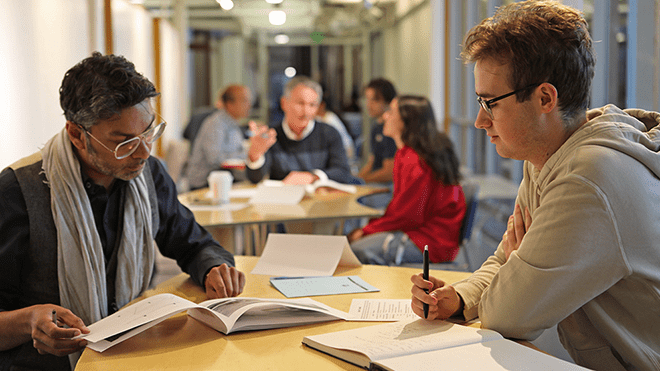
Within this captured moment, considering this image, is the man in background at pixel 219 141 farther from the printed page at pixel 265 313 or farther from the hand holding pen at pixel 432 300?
the hand holding pen at pixel 432 300

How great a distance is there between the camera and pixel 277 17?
10.2m

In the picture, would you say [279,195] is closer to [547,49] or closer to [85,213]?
[85,213]

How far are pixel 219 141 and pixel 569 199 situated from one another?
15.7 feet

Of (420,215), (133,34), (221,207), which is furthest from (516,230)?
(133,34)

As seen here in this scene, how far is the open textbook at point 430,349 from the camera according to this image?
1.10m

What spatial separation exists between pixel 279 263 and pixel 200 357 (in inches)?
29.7

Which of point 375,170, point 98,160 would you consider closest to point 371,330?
point 98,160

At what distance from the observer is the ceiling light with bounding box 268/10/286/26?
992 centimetres

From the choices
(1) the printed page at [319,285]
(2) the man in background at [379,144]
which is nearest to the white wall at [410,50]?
(2) the man in background at [379,144]

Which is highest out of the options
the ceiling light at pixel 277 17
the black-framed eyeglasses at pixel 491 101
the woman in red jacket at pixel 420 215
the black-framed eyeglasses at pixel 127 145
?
the ceiling light at pixel 277 17

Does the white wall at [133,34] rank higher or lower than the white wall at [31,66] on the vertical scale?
higher

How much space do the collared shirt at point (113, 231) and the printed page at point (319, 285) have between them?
221 mm

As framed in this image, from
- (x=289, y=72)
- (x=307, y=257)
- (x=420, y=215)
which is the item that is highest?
(x=289, y=72)

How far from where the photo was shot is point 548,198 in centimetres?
119
